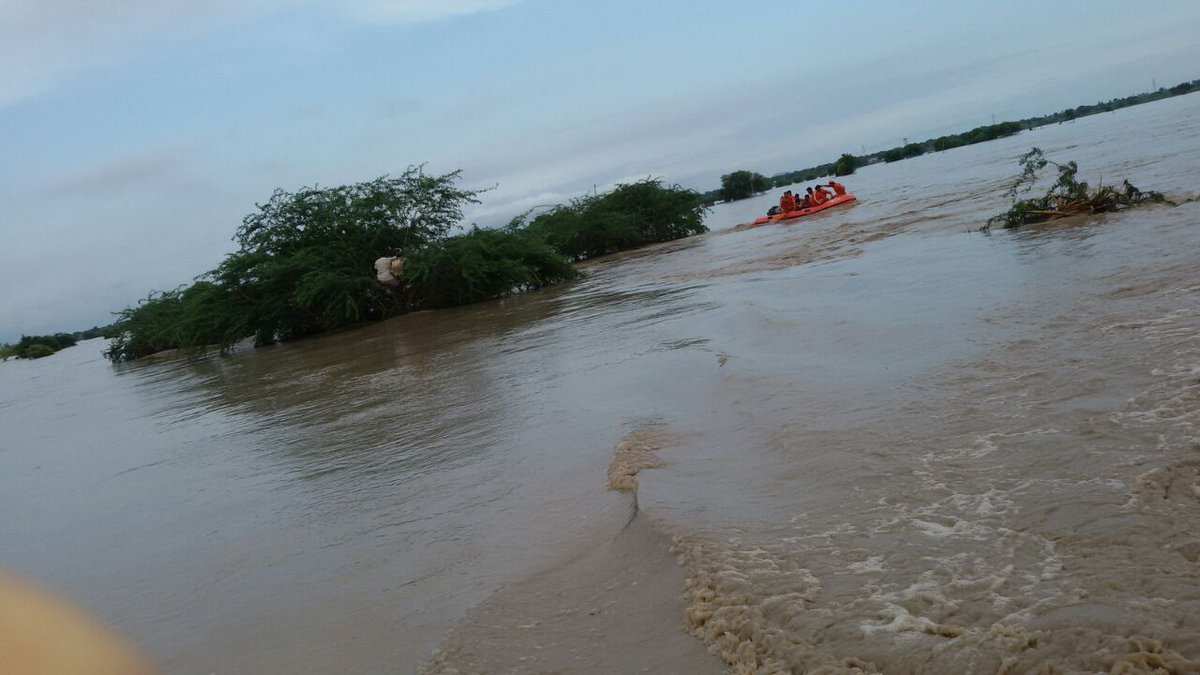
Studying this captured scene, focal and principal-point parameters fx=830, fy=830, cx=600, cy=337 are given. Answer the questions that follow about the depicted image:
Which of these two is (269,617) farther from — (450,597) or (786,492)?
(786,492)

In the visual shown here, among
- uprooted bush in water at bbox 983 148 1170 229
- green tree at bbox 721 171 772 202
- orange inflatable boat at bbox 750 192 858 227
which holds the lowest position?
uprooted bush in water at bbox 983 148 1170 229

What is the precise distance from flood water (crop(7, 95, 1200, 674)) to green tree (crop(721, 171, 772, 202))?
8020 cm

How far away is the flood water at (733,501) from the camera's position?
260 cm

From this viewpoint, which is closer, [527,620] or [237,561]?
[527,620]

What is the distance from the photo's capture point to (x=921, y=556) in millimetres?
2910

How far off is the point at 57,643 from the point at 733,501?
124 inches

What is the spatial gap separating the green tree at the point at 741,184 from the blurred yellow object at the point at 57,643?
8757 centimetres

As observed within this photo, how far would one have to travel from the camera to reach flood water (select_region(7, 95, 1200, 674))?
2.60 m

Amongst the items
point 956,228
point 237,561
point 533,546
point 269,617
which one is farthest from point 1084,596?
point 956,228

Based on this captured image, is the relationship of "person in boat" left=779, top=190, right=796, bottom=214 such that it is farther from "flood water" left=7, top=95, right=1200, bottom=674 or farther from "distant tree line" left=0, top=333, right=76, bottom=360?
"distant tree line" left=0, top=333, right=76, bottom=360

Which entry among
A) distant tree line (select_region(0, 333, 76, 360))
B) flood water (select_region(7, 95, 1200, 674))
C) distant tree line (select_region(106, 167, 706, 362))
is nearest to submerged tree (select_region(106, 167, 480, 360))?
distant tree line (select_region(106, 167, 706, 362))

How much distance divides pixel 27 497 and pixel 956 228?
14718 millimetres

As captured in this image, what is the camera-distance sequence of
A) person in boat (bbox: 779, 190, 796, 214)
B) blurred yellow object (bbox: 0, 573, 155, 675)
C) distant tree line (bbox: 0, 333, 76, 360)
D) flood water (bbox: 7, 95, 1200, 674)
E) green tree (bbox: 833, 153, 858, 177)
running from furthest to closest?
1. green tree (bbox: 833, 153, 858, 177)
2. distant tree line (bbox: 0, 333, 76, 360)
3. person in boat (bbox: 779, 190, 796, 214)
4. blurred yellow object (bbox: 0, 573, 155, 675)
5. flood water (bbox: 7, 95, 1200, 674)

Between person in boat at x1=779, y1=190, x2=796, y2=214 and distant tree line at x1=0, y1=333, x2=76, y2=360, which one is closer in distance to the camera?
person in boat at x1=779, y1=190, x2=796, y2=214
